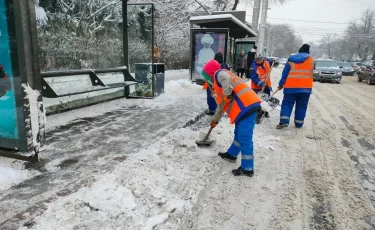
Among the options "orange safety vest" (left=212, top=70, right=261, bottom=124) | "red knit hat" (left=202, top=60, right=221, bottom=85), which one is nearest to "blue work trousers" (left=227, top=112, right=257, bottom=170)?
"orange safety vest" (left=212, top=70, right=261, bottom=124)

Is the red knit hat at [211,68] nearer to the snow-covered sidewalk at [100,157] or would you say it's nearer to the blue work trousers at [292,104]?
the snow-covered sidewalk at [100,157]

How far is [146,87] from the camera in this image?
25.1 ft

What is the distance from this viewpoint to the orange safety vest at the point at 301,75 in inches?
217

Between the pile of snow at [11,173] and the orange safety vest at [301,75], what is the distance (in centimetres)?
487

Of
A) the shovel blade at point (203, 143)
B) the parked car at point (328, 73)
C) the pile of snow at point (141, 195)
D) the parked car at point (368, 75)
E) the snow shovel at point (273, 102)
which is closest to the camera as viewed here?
the pile of snow at point (141, 195)

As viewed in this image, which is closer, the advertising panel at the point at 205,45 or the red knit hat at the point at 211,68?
the red knit hat at the point at 211,68

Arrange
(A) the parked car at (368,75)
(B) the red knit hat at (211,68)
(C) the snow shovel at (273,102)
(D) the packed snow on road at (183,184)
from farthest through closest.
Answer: (A) the parked car at (368,75), (C) the snow shovel at (273,102), (B) the red knit hat at (211,68), (D) the packed snow on road at (183,184)

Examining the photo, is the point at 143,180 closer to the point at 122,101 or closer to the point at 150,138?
the point at 150,138

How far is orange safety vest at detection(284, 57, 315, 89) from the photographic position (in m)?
5.50

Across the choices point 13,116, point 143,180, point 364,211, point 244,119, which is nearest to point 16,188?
point 13,116

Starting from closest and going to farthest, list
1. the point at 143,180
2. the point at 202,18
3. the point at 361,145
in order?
the point at 143,180 < the point at 361,145 < the point at 202,18

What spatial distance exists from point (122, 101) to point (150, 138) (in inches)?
130

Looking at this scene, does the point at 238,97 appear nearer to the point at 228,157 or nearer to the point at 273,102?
the point at 228,157

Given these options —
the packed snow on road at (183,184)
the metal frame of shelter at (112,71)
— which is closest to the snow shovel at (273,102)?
the packed snow on road at (183,184)
